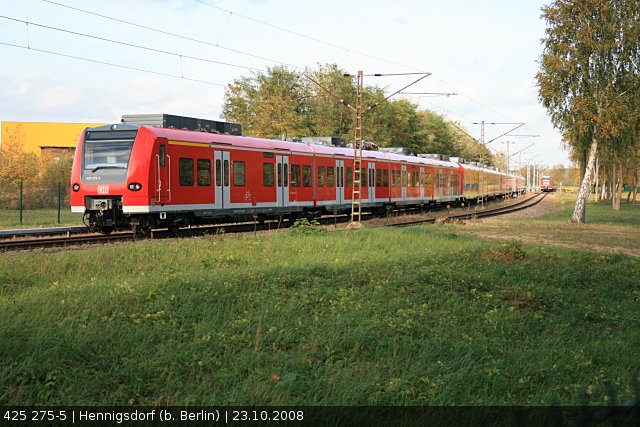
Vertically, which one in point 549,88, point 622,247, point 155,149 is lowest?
point 622,247

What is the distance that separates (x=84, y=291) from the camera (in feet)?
30.1

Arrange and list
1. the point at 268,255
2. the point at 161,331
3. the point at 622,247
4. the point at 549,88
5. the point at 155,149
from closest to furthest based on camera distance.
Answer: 1. the point at 161,331
2. the point at 268,255
3. the point at 155,149
4. the point at 622,247
5. the point at 549,88

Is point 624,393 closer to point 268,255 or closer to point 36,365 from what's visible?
point 36,365

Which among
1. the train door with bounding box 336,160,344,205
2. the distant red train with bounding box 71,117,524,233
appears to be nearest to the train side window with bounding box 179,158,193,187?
the distant red train with bounding box 71,117,524,233

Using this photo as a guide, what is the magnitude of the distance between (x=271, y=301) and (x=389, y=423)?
13.7 feet

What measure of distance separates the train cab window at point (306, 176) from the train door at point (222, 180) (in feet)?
18.8

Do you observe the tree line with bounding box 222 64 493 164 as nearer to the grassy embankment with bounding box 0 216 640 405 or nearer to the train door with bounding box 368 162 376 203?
the train door with bounding box 368 162 376 203

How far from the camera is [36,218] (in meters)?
29.9

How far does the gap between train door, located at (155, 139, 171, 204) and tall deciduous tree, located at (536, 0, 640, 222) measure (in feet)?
65.2

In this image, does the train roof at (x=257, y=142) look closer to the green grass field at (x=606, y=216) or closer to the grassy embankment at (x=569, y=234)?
the grassy embankment at (x=569, y=234)

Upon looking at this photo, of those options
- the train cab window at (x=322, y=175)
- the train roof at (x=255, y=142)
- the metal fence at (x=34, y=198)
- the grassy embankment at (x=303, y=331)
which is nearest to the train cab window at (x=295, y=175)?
the train roof at (x=255, y=142)

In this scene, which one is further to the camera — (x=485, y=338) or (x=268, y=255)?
(x=268, y=255)

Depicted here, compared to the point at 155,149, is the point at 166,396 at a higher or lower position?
lower

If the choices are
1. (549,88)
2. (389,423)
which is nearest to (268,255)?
(389,423)
